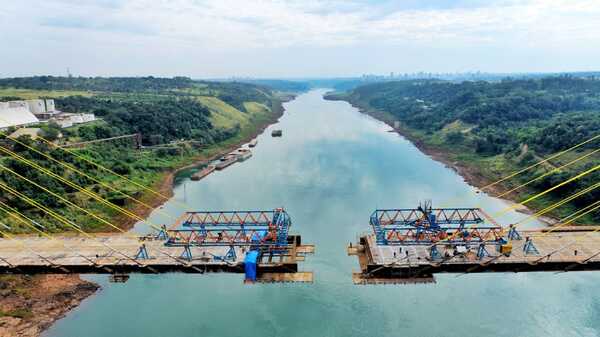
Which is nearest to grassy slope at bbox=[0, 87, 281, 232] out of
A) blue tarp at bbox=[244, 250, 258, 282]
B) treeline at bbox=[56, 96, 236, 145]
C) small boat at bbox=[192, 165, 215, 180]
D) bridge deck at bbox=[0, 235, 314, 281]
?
treeline at bbox=[56, 96, 236, 145]

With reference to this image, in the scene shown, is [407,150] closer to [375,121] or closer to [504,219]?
[504,219]

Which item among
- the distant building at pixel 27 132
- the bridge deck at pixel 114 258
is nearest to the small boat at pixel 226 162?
the distant building at pixel 27 132

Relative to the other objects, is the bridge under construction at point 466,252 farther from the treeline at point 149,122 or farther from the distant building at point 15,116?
the distant building at point 15,116

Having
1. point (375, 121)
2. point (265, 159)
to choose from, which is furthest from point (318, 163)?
point (375, 121)

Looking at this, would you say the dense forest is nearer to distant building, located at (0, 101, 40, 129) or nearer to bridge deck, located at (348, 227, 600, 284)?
bridge deck, located at (348, 227, 600, 284)

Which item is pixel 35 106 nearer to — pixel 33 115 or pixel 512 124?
pixel 33 115

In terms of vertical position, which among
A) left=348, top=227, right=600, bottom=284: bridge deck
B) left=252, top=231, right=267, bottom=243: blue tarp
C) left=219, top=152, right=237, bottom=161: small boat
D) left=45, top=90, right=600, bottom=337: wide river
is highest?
left=252, top=231, right=267, bottom=243: blue tarp
